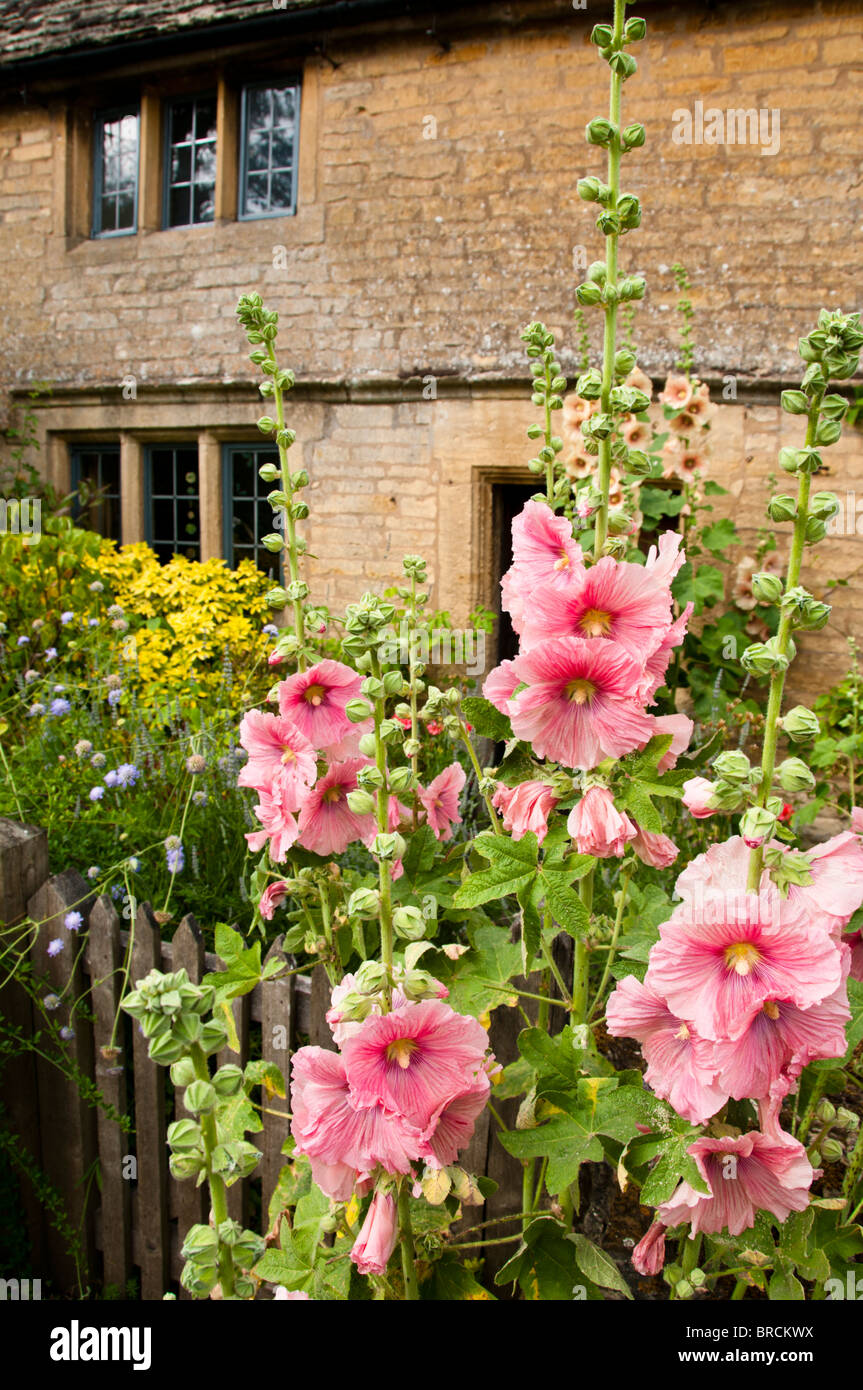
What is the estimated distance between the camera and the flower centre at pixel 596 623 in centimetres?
105

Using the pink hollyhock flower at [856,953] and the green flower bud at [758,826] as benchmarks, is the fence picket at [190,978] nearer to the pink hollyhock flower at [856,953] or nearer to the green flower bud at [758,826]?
the pink hollyhock flower at [856,953]

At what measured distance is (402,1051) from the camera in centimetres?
95

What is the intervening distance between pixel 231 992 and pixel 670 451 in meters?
4.18

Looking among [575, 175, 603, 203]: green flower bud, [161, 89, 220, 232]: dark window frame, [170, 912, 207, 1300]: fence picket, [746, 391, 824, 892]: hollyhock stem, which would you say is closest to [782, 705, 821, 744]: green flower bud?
[746, 391, 824, 892]: hollyhock stem

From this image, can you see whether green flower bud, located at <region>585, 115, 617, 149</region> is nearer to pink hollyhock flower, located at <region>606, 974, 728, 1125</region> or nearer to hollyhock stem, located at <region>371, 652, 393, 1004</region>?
hollyhock stem, located at <region>371, 652, 393, 1004</region>

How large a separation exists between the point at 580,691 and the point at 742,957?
12.7 inches

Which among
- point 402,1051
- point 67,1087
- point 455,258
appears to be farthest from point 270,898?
point 455,258

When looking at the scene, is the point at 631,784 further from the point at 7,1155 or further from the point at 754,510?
the point at 754,510

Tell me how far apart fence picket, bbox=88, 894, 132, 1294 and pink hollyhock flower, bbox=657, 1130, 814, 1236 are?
5.42ft

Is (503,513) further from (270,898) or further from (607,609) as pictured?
(607,609)

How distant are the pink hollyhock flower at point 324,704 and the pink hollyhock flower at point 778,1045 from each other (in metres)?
0.63

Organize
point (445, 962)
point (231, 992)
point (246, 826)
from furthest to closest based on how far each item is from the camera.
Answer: point (246, 826) < point (231, 992) < point (445, 962)

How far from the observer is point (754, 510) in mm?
5328

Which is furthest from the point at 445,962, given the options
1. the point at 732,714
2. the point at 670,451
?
the point at 670,451
